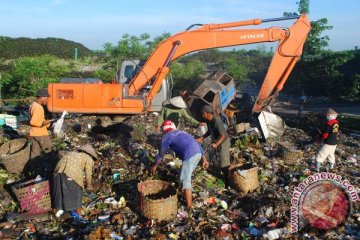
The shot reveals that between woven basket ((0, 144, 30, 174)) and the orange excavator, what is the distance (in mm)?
2819

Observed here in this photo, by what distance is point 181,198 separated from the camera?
6.13m

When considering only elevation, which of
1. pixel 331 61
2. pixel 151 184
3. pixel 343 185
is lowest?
pixel 151 184

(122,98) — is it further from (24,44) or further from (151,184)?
(24,44)

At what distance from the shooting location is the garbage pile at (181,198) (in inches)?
204

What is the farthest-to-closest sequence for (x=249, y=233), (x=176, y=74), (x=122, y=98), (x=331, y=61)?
(x=331, y=61)
(x=176, y=74)
(x=122, y=98)
(x=249, y=233)

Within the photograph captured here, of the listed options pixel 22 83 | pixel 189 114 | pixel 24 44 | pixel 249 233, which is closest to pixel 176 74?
pixel 22 83

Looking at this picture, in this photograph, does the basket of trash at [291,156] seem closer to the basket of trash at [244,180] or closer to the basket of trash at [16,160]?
the basket of trash at [244,180]

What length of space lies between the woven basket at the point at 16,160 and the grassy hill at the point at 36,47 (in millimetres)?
22378

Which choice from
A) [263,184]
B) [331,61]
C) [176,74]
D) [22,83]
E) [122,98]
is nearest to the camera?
[263,184]

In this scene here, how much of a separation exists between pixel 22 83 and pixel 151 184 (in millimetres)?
11612

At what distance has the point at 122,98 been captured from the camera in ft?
31.8

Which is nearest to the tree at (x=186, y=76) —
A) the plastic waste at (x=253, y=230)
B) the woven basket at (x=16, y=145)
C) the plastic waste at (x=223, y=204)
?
the woven basket at (x=16, y=145)

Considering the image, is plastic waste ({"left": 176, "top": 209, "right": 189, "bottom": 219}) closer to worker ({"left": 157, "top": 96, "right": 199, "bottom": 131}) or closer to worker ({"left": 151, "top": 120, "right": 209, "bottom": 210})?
worker ({"left": 151, "top": 120, "right": 209, "bottom": 210})

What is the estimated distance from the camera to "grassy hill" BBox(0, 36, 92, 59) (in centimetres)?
2840
